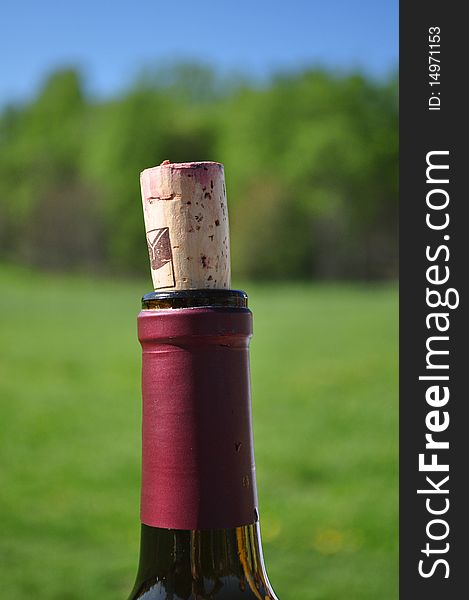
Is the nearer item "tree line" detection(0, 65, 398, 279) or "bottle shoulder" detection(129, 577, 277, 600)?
"bottle shoulder" detection(129, 577, 277, 600)

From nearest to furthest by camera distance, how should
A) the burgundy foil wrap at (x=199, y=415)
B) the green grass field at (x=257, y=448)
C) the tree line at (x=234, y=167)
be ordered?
the burgundy foil wrap at (x=199, y=415) → the green grass field at (x=257, y=448) → the tree line at (x=234, y=167)

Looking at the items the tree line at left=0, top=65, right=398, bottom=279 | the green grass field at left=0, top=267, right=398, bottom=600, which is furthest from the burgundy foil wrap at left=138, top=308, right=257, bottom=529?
the tree line at left=0, top=65, right=398, bottom=279

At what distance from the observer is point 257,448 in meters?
6.65

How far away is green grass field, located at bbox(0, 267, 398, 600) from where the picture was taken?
4.66 m

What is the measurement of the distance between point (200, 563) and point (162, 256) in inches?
12.2

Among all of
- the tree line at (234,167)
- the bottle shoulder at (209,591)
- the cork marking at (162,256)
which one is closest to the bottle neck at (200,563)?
the bottle shoulder at (209,591)

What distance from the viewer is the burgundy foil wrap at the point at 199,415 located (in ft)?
2.60

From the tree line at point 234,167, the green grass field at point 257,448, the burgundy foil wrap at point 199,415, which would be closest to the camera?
the burgundy foil wrap at point 199,415

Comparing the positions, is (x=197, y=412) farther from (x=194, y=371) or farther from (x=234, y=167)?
(x=234, y=167)

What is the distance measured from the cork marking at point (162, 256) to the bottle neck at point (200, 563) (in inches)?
9.9

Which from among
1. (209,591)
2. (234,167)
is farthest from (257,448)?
(234,167)

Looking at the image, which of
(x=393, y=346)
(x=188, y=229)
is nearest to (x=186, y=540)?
(x=188, y=229)

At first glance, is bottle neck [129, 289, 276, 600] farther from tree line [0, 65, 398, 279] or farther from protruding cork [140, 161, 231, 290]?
tree line [0, 65, 398, 279]

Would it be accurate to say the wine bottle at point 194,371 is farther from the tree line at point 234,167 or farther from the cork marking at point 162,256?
the tree line at point 234,167
